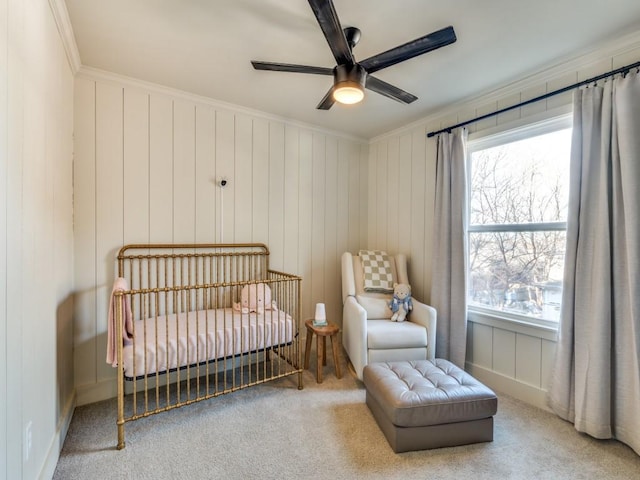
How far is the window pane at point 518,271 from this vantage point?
2.28 m

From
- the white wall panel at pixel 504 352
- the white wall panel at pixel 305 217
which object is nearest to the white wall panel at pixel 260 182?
the white wall panel at pixel 305 217

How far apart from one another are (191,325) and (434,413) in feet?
5.67

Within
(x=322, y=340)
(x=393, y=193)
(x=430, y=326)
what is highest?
(x=393, y=193)

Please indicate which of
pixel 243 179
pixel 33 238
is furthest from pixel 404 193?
pixel 33 238

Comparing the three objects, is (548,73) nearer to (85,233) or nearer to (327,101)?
(327,101)

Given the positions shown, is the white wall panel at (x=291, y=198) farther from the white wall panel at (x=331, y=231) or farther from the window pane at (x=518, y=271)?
the window pane at (x=518, y=271)

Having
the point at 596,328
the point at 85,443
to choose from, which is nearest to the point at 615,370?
the point at 596,328

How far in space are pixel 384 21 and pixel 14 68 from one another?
1740 millimetres

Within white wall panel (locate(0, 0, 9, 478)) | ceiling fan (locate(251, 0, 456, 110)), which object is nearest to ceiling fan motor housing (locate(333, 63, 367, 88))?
ceiling fan (locate(251, 0, 456, 110))

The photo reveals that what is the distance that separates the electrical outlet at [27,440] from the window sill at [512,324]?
9.68ft

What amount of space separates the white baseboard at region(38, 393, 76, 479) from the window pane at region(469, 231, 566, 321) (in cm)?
306

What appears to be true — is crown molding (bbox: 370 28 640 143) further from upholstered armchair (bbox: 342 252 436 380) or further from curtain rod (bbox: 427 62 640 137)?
upholstered armchair (bbox: 342 252 436 380)

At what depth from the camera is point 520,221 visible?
249cm

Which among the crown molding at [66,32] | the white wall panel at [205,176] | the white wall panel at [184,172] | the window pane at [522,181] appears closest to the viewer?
the crown molding at [66,32]
